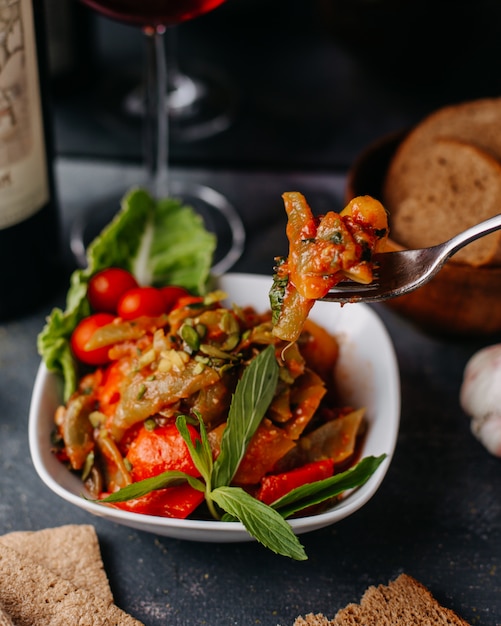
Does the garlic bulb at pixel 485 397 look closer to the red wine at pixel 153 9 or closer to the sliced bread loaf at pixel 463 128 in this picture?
the sliced bread loaf at pixel 463 128

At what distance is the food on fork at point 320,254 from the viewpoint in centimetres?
160

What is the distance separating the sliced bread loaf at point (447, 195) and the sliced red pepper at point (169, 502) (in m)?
0.98

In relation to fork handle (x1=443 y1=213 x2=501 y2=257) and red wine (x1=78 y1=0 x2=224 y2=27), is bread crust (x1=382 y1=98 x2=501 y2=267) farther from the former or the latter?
red wine (x1=78 y1=0 x2=224 y2=27)

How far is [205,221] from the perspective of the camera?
3.00 m

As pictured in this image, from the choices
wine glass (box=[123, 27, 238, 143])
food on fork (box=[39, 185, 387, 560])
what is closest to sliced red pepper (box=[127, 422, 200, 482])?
food on fork (box=[39, 185, 387, 560])

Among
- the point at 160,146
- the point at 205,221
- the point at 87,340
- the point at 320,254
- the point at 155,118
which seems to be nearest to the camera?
the point at 320,254

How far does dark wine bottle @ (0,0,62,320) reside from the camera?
2.08 metres

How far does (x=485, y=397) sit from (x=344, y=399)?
374mm

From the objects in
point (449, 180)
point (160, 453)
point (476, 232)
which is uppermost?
point (476, 232)

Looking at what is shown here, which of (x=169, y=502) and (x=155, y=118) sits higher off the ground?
(x=155, y=118)

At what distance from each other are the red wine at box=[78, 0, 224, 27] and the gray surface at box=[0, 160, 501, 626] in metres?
0.95

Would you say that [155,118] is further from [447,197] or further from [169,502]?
[169,502]

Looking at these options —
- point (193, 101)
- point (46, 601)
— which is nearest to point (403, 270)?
point (46, 601)

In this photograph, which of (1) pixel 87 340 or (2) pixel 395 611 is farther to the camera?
(1) pixel 87 340
